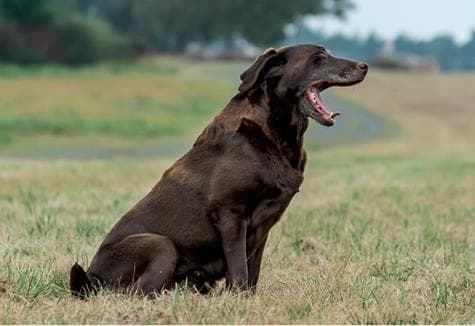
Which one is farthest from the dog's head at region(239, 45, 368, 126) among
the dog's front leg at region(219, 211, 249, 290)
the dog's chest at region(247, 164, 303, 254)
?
the dog's front leg at region(219, 211, 249, 290)

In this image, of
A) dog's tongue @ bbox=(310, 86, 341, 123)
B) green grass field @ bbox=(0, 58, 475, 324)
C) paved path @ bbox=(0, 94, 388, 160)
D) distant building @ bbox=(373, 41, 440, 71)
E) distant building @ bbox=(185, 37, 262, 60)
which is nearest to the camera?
green grass field @ bbox=(0, 58, 475, 324)

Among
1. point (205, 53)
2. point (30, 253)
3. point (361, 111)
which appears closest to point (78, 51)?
point (205, 53)

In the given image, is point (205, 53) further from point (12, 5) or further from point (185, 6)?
point (12, 5)

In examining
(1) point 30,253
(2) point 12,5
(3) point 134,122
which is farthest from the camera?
(2) point 12,5

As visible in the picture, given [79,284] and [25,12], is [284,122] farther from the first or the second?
[25,12]

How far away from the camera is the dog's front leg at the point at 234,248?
4.97 m

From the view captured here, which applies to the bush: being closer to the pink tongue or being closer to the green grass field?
the green grass field

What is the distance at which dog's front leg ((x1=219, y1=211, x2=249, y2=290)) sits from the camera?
4.97 m

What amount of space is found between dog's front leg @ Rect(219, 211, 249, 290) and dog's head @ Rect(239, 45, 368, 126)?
0.73 meters

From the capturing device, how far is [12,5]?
51.7m

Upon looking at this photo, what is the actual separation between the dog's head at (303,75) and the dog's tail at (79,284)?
135 centimetres

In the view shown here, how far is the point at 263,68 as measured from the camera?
516cm

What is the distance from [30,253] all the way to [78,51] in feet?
159

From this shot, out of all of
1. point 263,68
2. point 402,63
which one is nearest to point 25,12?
point 402,63
